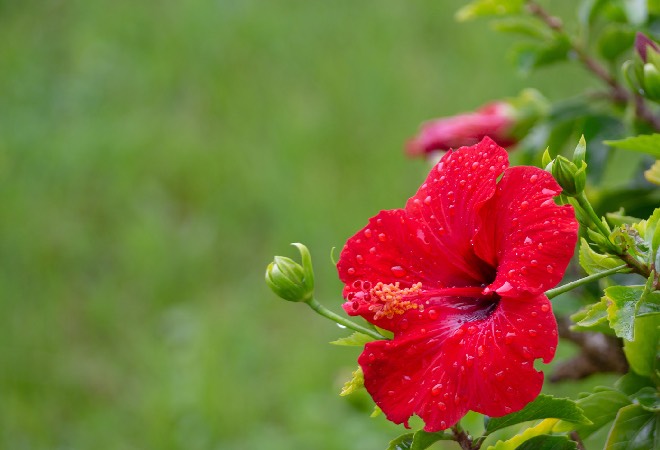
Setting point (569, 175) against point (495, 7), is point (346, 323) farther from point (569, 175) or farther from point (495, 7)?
point (495, 7)

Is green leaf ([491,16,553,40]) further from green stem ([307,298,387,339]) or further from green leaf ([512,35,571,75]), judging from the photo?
green stem ([307,298,387,339])

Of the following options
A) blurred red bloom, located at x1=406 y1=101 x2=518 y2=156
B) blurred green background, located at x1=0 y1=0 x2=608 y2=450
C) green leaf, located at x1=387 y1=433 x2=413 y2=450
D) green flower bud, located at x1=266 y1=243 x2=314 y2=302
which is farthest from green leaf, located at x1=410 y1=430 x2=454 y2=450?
blurred green background, located at x1=0 y1=0 x2=608 y2=450

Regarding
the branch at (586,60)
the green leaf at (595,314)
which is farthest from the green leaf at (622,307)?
the branch at (586,60)

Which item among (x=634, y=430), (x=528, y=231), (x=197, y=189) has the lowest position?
(x=634, y=430)

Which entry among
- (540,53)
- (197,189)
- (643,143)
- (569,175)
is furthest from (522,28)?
(197,189)

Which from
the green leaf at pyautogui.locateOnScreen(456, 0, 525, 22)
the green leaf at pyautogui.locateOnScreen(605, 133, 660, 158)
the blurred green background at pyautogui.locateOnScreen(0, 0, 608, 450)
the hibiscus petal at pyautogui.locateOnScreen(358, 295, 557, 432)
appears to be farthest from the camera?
the blurred green background at pyautogui.locateOnScreen(0, 0, 608, 450)

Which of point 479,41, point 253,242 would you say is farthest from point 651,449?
point 479,41
